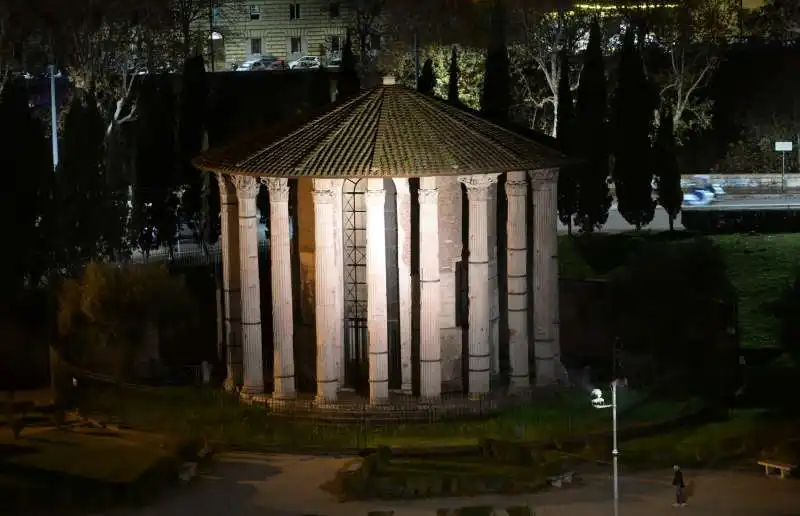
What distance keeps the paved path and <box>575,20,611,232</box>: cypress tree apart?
2634 centimetres

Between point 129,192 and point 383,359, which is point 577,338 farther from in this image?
point 129,192

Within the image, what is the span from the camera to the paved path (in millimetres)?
36312

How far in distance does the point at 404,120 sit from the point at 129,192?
22.2 metres

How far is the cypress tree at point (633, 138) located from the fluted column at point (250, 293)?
2346 cm

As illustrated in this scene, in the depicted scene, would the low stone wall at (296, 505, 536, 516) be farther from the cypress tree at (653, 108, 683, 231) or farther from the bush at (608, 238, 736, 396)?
the cypress tree at (653, 108, 683, 231)

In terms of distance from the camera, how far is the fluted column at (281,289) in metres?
43.0

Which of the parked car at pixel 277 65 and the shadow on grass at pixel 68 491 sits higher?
the parked car at pixel 277 65

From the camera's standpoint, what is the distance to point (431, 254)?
138 feet

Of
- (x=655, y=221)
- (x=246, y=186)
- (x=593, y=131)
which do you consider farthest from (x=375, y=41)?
(x=246, y=186)

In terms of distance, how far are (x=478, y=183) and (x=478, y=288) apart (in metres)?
2.46

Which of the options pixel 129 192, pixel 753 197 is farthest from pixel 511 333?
pixel 753 197

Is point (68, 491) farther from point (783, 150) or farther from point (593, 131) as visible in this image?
point (783, 150)

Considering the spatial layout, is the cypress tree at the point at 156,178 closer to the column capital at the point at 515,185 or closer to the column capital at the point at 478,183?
the column capital at the point at 515,185

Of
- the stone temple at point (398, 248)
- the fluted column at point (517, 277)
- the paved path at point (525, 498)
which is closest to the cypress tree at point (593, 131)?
the stone temple at point (398, 248)
